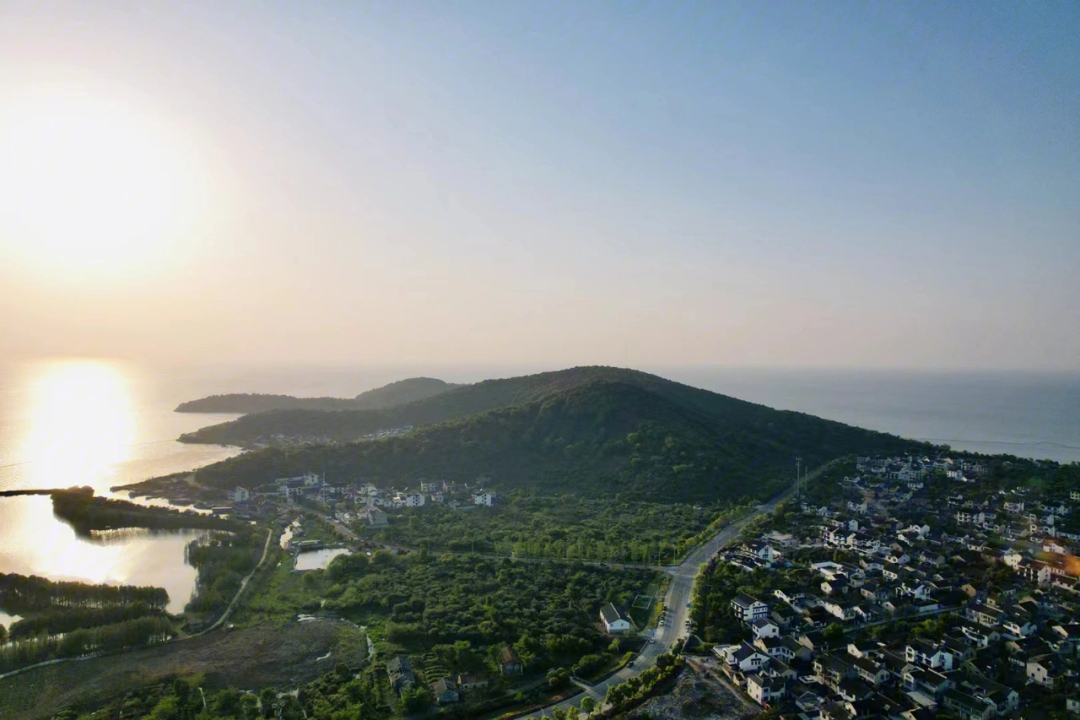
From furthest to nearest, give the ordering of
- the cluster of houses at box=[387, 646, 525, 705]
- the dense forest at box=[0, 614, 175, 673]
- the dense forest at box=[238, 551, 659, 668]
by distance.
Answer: the dense forest at box=[238, 551, 659, 668] < the dense forest at box=[0, 614, 175, 673] < the cluster of houses at box=[387, 646, 525, 705]

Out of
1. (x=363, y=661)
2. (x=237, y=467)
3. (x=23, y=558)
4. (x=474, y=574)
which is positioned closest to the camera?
(x=363, y=661)

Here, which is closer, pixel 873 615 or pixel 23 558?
pixel 873 615

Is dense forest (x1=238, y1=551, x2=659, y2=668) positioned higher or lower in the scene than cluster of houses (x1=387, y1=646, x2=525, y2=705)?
higher

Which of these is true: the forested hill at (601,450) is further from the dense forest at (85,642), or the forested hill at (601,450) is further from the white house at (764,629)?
the dense forest at (85,642)

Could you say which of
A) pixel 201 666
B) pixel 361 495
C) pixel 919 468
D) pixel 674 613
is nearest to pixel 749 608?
pixel 674 613

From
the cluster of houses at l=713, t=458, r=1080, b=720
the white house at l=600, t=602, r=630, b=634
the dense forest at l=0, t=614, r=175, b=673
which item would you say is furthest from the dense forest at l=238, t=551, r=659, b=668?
the cluster of houses at l=713, t=458, r=1080, b=720

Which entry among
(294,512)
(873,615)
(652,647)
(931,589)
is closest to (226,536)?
(294,512)

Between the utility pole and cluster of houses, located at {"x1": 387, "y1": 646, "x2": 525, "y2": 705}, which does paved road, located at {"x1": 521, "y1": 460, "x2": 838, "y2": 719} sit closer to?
cluster of houses, located at {"x1": 387, "y1": 646, "x2": 525, "y2": 705}

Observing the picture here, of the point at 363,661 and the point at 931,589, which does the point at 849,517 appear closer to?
the point at 931,589
